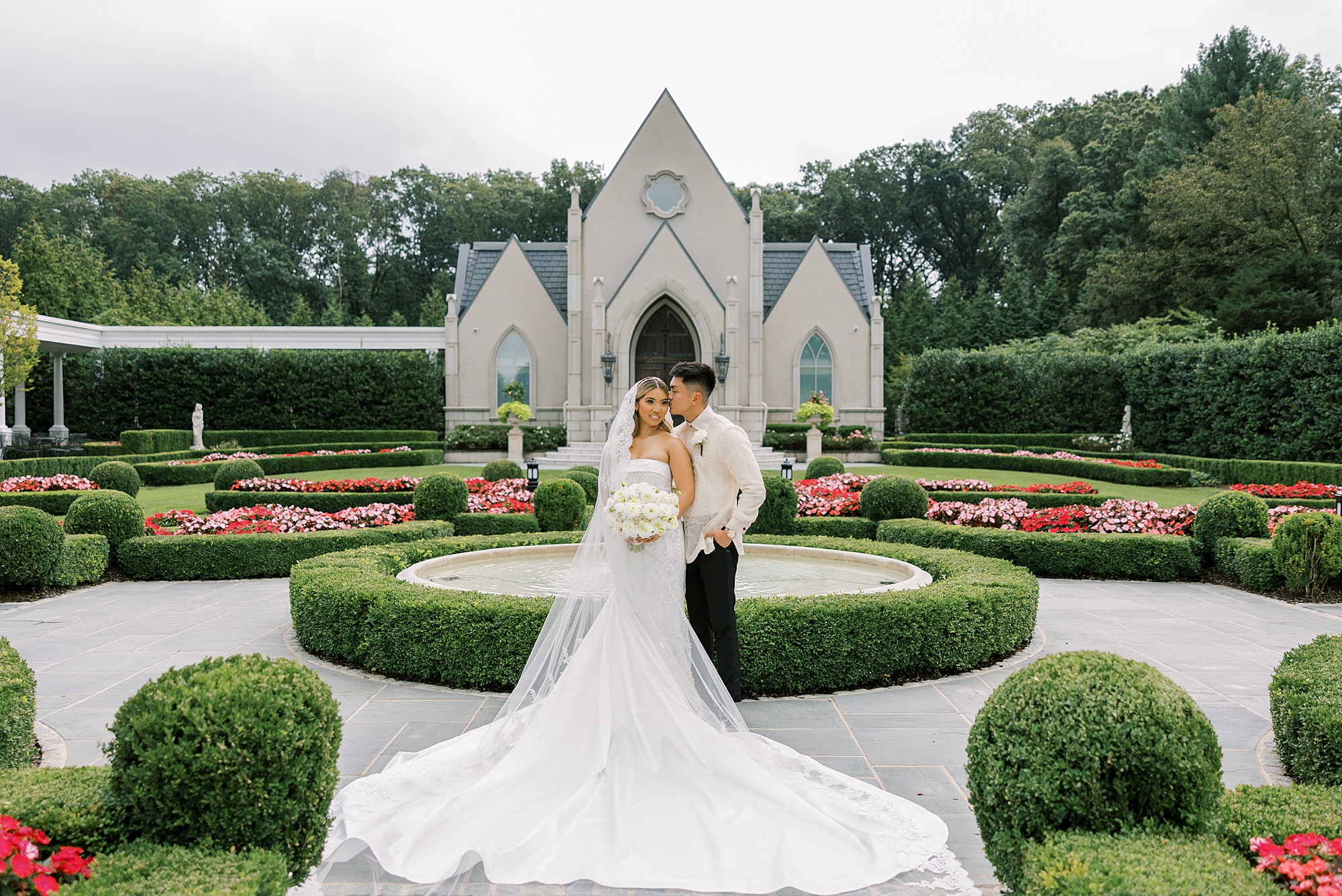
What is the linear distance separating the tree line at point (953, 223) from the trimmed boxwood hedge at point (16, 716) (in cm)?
3349

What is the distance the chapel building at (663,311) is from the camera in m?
26.8

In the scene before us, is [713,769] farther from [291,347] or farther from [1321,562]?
[291,347]

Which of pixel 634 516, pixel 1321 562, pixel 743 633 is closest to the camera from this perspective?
pixel 634 516

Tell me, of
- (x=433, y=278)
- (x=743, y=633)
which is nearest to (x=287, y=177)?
(x=433, y=278)

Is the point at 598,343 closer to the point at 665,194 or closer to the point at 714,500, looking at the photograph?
the point at 665,194

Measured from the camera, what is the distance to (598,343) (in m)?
26.5

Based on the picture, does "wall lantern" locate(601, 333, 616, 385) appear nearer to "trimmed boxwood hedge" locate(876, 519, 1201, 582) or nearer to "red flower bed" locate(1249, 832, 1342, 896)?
"trimmed boxwood hedge" locate(876, 519, 1201, 582)

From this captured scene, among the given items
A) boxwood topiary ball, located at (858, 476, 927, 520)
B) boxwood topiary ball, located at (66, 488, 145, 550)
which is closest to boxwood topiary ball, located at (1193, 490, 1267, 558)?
boxwood topiary ball, located at (858, 476, 927, 520)

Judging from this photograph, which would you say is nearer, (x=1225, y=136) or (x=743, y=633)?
(x=743, y=633)

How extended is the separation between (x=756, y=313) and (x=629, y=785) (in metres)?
24.6

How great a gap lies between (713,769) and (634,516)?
123cm

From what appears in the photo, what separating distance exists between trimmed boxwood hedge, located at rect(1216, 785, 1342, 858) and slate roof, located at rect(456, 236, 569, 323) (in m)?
27.4

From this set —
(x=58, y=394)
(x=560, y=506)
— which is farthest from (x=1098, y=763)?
(x=58, y=394)

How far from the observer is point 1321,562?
28.8 feet
